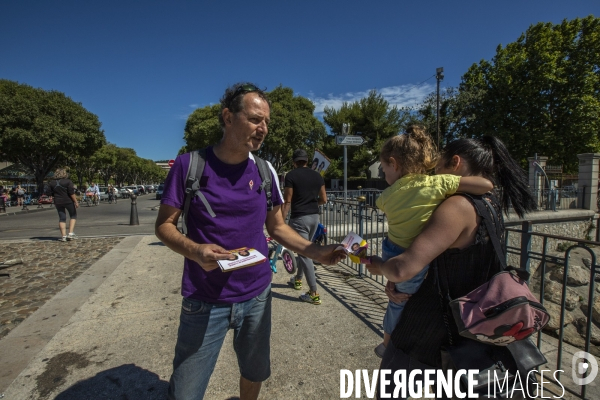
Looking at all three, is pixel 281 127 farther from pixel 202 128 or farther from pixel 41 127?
pixel 41 127

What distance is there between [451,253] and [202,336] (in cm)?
122

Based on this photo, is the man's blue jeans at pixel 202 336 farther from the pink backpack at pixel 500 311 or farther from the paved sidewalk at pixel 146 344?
the pink backpack at pixel 500 311

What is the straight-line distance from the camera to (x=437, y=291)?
1.42 m

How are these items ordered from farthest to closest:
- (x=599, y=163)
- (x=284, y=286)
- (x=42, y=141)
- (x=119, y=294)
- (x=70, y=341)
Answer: (x=42, y=141) < (x=599, y=163) < (x=284, y=286) < (x=119, y=294) < (x=70, y=341)

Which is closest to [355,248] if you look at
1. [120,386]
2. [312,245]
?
[312,245]

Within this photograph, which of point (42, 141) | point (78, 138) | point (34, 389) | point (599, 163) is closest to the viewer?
point (34, 389)

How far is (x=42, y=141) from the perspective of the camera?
24.2 meters

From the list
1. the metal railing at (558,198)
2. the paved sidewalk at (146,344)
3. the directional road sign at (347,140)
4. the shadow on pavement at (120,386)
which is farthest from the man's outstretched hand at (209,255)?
the metal railing at (558,198)

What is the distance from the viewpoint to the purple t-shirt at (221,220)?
63.1 inches

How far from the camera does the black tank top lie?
1.34 metres

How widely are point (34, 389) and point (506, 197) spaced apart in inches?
135

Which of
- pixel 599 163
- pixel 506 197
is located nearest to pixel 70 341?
pixel 506 197

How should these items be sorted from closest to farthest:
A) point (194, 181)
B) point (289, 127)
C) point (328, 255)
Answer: point (194, 181) < point (328, 255) < point (289, 127)

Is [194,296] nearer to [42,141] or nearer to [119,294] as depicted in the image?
[119,294]
